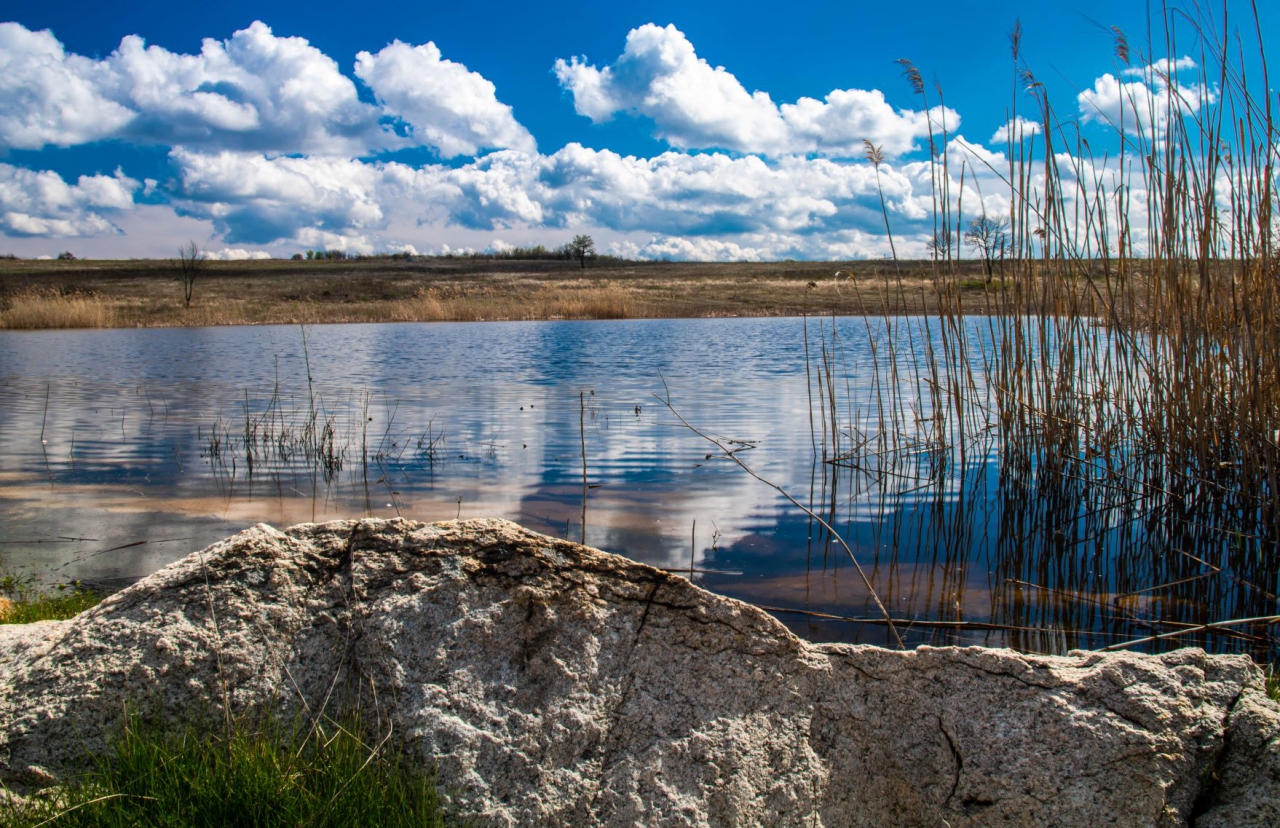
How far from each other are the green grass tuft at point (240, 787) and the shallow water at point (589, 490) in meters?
2.02

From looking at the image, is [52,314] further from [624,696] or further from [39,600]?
[624,696]

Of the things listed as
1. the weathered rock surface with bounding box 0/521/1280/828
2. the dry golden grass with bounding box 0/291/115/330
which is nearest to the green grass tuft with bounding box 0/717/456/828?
the weathered rock surface with bounding box 0/521/1280/828

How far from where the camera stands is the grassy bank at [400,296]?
29.8 meters

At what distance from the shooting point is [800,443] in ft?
24.1

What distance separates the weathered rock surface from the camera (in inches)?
62.8

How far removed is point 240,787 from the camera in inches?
61.7

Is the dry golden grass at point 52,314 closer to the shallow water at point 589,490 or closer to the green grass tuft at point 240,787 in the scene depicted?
the shallow water at point 589,490

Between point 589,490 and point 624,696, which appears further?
point 589,490

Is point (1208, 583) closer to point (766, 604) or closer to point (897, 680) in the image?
point (766, 604)

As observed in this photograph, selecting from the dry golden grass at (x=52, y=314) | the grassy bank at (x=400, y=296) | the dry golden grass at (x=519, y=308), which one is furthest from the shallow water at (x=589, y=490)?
the dry golden grass at (x=519, y=308)

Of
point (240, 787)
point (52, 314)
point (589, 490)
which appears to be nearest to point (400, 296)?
point (52, 314)

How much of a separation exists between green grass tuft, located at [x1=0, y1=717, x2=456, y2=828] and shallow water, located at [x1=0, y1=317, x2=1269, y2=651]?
2022mm

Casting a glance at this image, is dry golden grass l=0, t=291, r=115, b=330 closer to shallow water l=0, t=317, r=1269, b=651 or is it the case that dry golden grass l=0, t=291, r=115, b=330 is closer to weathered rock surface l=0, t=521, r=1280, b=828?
shallow water l=0, t=317, r=1269, b=651

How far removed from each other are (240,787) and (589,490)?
405cm
